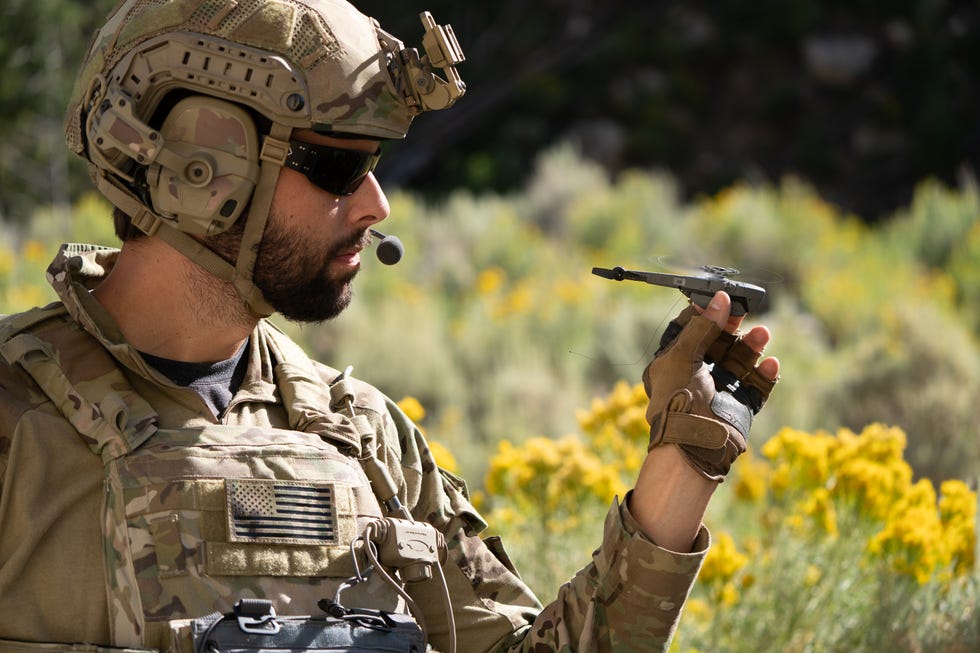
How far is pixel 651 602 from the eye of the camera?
2504 mm

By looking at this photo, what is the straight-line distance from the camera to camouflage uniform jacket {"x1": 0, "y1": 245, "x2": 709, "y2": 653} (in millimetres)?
2281

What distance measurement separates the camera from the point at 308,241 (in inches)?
104

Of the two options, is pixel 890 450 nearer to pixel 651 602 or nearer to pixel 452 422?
pixel 651 602

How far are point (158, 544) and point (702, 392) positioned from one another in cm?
97

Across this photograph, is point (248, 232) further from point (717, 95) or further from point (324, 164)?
point (717, 95)

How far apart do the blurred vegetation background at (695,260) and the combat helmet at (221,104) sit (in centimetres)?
77

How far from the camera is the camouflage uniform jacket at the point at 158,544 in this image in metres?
2.28

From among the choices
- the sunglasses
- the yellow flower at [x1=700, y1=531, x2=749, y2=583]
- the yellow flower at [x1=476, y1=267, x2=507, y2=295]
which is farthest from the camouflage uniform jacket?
the yellow flower at [x1=476, y1=267, x2=507, y2=295]

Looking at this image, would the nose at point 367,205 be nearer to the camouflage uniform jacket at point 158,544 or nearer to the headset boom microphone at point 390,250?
the headset boom microphone at point 390,250

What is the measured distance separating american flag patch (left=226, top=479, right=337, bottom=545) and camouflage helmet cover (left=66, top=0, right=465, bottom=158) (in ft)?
2.21

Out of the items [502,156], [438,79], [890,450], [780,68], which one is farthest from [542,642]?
[780,68]

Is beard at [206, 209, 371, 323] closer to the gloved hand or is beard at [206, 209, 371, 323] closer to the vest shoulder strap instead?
the vest shoulder strap

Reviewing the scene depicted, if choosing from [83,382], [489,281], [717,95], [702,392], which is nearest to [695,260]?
[702,392]

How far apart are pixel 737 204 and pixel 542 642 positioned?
411 inches
